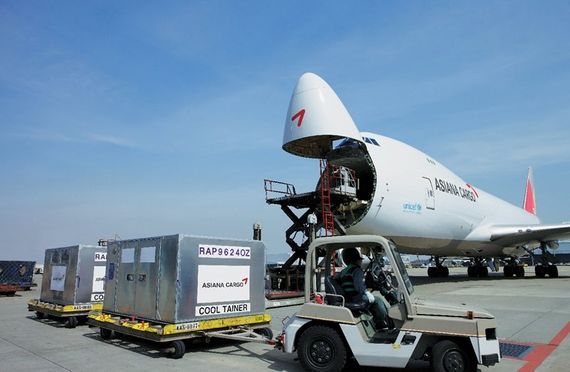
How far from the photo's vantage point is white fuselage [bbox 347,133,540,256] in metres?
15.9

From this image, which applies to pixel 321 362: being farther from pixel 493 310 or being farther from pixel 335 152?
pixel 335 152

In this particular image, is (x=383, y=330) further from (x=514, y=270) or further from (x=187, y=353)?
(x=514, y=270)

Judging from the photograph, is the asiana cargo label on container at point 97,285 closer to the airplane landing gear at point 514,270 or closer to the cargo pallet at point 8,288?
the cargo pallet at point 8,288

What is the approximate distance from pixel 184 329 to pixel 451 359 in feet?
14.0

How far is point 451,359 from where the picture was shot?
16.7 ft

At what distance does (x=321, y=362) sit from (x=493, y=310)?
8.26 meters

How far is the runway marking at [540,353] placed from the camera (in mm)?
6059

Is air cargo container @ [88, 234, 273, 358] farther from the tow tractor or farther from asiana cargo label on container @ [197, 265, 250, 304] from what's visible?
the tow tractor

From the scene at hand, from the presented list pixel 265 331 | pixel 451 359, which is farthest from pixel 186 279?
pixel 451 359

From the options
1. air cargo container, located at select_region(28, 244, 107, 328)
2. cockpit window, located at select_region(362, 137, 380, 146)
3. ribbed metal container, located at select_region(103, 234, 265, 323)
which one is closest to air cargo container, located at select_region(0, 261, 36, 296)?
air cargo container, located at select_region(28, 244, 107, 328)

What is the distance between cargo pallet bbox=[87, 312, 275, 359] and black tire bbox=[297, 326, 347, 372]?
1020 millimetres

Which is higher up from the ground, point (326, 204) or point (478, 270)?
point (326, 204)

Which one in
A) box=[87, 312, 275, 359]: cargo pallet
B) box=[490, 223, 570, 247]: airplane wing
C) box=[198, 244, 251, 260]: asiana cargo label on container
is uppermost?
box=[490, 223, 570, 247]: airplane wing

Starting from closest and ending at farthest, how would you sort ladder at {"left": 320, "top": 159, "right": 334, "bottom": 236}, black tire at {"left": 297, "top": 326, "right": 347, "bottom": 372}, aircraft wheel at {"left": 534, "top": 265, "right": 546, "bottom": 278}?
black tire at {"left": 297, "top": 326, "right": 347, "bottom": 372} → ladder at {"left": 320, "top": 159, "right": 334, "bottom": 236} → aircraft wheel at {"left": 534, "top": 265, "right": 546, "bottom": 278}
